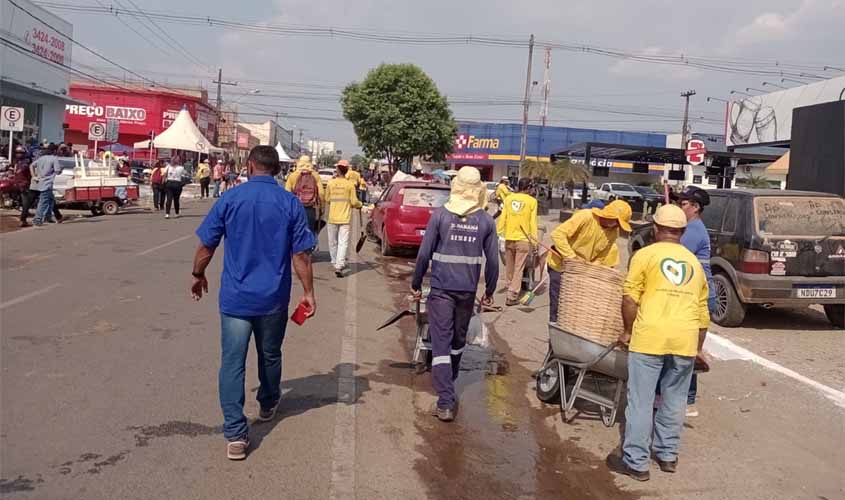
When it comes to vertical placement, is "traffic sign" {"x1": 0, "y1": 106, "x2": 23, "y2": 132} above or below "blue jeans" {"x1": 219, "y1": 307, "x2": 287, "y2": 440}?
above

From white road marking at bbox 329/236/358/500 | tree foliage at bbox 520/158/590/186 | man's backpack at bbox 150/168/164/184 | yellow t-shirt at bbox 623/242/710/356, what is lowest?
white road marking at bbox 329/236/358/500

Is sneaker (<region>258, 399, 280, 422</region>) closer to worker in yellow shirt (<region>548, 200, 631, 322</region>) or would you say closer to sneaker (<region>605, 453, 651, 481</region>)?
sneaker (<region>605, 453, 651, 481</region>)

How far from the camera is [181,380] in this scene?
19.4ft

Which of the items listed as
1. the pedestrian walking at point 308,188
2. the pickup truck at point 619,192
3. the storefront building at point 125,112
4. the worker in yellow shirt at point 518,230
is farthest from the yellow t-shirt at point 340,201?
the storefront building at point 125,112

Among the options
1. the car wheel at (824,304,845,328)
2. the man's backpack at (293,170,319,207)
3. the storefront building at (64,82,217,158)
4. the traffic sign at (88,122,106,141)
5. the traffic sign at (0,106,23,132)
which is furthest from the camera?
the storefront building at (64,82,217,158)

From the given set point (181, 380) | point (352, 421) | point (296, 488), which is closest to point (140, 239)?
point (181, 380)

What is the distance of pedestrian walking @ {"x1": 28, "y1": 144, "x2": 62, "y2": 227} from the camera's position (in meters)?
16.4

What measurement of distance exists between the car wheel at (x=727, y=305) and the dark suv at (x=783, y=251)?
0.04ft

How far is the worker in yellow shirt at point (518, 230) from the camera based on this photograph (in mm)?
10609

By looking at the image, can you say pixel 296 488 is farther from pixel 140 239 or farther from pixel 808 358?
pixel 140 239

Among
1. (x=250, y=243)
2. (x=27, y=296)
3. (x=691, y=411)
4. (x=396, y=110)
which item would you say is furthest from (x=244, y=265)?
(x=396, y=110)

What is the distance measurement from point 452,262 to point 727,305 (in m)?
5.19

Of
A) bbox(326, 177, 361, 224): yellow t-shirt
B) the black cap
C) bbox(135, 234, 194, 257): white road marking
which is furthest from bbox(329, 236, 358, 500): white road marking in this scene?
bbox(135, 234, 194, 257): white road marking

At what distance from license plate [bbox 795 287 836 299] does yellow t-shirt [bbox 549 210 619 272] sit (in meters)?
3.42
